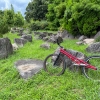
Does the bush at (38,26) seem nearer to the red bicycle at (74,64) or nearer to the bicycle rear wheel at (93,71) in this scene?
the red bicycle at (74,64)

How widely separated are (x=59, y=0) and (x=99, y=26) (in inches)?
517

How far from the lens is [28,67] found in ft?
16.9

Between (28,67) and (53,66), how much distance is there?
2.37ft

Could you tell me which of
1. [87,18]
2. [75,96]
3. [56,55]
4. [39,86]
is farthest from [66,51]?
[87,18]

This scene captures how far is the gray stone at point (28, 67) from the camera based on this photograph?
15.4 feet

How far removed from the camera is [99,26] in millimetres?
11047

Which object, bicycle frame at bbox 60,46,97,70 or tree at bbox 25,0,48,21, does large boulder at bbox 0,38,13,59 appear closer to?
bicycle frame at bbox 60,46,97,70

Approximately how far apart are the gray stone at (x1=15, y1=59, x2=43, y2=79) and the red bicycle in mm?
292

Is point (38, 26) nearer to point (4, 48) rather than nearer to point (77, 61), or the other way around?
point (4, 48)

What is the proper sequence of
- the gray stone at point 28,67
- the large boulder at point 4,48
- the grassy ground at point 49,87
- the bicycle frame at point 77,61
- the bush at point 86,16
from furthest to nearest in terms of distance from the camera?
the bush at point 86,16, the large boulder at point 4,48, the gray stone at point 28,67, the bicycle frame at point 77,61, the grassy ground at point 49,87

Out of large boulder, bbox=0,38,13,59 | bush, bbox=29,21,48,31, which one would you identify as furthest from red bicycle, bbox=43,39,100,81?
bush, bbox=29,21,48,31

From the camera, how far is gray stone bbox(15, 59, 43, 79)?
4.70 metres

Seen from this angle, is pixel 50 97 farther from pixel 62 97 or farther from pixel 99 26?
pixel 99 26

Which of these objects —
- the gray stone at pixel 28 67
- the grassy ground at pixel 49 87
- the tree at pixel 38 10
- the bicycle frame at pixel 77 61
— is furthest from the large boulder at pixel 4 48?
the tree at pixel 38 10
